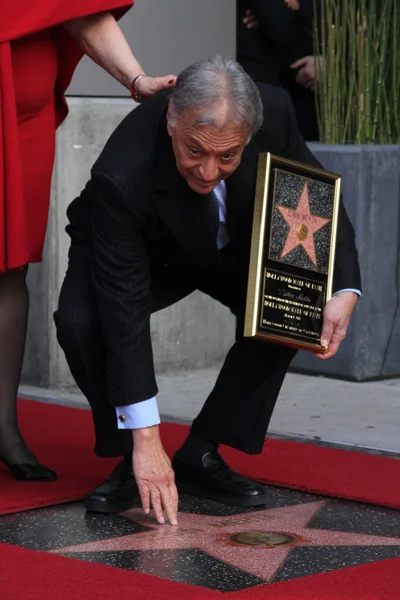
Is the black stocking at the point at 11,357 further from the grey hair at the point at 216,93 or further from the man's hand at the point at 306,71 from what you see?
the man's hand at the point at 306,71

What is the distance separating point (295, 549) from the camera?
8.68 ft

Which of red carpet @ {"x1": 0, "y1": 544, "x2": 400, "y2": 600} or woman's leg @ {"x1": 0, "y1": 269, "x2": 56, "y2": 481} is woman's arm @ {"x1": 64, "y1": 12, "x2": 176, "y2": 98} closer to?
woman's leg @ {"x1": 0, "y1": 269, "x2": 56, "y2": 481}

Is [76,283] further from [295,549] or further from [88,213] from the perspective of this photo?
[295,549]

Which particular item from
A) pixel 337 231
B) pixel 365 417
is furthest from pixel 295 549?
pixel 365 417

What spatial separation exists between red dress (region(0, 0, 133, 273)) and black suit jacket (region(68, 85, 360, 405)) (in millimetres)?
286

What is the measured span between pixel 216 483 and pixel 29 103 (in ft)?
3.08

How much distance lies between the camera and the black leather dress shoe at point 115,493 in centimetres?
293

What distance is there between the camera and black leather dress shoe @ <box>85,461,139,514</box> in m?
2.93

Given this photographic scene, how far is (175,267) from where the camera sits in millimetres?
3037

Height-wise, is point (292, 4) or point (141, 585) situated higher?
point (292, 4)

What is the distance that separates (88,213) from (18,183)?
0.17 m

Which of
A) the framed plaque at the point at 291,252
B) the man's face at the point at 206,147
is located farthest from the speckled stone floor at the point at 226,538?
the man's face at the point at 206,147

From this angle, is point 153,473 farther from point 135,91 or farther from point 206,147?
point 135,91

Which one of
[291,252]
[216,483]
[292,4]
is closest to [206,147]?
[291,252]
